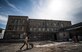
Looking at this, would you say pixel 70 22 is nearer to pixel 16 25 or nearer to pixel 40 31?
pixel 40 31

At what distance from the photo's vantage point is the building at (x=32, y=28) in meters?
25.8

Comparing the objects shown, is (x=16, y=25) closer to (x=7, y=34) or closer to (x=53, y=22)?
(x=7, y=34)

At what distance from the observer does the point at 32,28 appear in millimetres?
28141

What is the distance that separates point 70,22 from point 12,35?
107ft

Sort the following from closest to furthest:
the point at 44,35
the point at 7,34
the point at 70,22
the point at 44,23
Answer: the point at 7,34, the point at 44,35, the point at 44,23, the point at 70,22

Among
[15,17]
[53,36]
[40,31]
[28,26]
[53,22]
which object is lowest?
[53,36]

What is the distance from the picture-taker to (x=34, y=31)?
27.5 metres

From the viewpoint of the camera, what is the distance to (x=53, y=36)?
2631 cm

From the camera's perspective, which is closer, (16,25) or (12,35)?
(12,35)

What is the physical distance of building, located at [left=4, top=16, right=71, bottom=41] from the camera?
2583 cm

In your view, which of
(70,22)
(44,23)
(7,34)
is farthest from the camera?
(70,22)

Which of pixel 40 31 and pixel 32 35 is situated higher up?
pixel 40 31

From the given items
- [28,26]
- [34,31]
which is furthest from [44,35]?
[28,26]

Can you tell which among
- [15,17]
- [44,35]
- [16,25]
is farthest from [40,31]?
[15,17]
